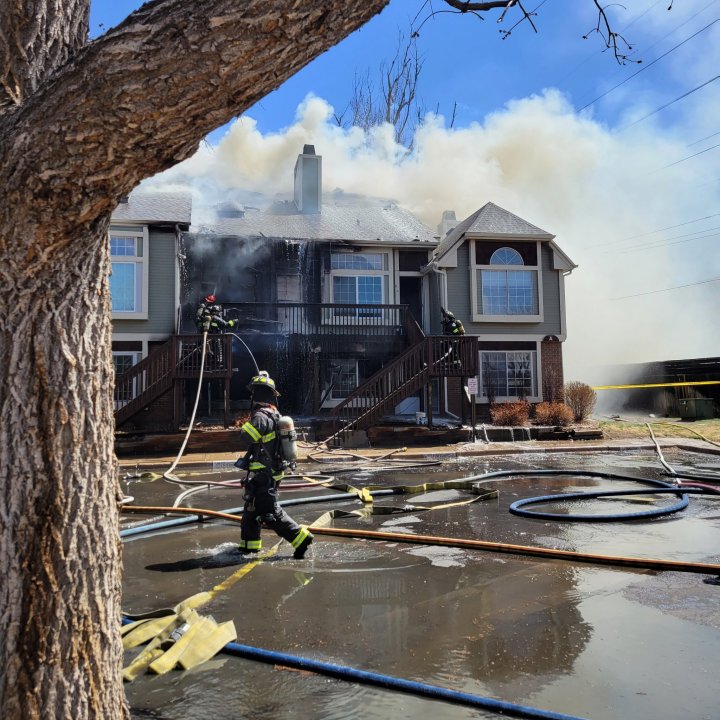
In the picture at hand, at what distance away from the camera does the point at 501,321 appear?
19.7m

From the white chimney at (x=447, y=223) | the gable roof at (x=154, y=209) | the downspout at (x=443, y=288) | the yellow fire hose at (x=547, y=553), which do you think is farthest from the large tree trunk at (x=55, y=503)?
the white chimney at (x=447, y=223)

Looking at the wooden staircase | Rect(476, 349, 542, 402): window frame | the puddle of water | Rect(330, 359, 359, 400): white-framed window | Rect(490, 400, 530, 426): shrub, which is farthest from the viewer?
Rect(330, 359, 359, 400): white-framed window

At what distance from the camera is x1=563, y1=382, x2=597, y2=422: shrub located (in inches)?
734

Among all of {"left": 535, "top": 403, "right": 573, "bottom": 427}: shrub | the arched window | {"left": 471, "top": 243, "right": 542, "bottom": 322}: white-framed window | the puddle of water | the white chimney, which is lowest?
the puddle of water

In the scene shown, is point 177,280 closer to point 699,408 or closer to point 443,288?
point 443,288

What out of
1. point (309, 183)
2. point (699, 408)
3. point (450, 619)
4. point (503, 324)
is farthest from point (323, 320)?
point (450, 619)

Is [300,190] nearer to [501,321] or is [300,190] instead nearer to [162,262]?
[162,262]

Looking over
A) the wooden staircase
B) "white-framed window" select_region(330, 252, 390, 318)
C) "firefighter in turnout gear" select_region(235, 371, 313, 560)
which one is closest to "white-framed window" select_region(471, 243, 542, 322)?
"white-framed window" select_region(330, 252, 390, 318)

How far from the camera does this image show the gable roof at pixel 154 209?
57.5 ft

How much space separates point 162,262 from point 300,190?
24.7ft

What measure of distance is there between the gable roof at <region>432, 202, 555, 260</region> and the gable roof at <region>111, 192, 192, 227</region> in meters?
8.20

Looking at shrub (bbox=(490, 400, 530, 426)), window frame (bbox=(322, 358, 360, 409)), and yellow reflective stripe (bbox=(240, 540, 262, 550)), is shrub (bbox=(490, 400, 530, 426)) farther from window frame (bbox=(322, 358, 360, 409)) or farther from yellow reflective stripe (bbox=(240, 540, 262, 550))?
yellow reflective stripe (bbox=(240, 540, 262, 550))

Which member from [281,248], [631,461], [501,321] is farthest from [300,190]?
[631,461]

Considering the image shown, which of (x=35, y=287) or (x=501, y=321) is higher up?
(x=501, y=321)
